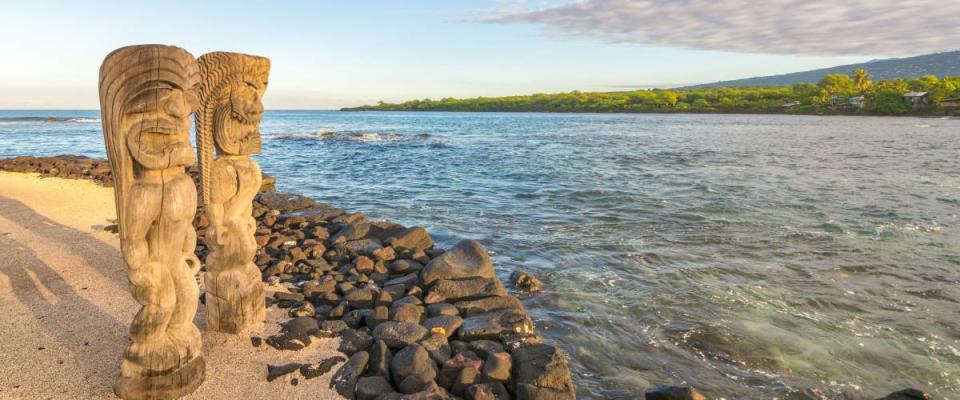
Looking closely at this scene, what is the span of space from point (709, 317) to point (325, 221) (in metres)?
6.79

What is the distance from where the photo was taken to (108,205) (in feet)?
36.3

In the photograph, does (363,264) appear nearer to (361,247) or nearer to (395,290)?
(361,247)

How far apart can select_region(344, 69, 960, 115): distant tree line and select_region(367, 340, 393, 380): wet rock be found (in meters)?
81.6

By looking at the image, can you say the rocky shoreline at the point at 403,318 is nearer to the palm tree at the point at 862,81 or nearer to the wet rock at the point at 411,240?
the wet rock at the point at 411,240

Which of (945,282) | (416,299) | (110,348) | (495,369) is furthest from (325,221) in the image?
(945,282)

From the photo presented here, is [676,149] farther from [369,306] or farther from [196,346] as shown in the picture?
[196,346]

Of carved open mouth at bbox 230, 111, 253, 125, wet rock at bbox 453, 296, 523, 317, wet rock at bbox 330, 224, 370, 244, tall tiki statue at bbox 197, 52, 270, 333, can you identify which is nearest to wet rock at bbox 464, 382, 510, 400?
wet rock at bbox 453, 296, 523, 317

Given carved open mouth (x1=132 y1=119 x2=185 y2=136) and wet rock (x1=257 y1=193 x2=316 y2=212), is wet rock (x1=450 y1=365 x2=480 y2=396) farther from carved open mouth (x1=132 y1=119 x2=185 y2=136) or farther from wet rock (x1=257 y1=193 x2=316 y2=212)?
wet rock (x1=257 y1=193 x2=316 y2=212)

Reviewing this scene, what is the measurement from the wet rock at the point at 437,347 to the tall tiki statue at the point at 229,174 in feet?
5.47

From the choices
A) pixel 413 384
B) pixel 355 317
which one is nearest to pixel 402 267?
pixel 355 317

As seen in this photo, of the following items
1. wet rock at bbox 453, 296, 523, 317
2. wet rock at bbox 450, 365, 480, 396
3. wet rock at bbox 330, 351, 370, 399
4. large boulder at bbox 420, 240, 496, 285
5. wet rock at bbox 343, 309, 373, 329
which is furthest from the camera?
large boulder at bbox 420, 240, 496, 285

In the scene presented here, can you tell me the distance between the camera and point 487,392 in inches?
169

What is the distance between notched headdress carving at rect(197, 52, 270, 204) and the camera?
473 cm

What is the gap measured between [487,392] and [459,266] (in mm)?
2989
